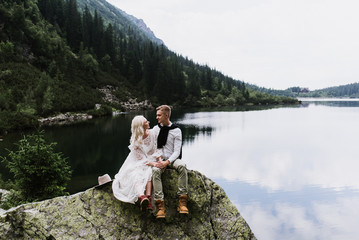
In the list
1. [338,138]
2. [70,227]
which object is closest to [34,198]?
[70,227]

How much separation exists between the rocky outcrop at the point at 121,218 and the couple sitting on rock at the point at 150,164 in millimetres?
342

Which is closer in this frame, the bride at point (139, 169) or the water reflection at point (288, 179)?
the bride at point (139, 169)

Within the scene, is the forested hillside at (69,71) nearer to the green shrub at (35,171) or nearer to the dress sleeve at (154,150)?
the green shrub at (35,171)

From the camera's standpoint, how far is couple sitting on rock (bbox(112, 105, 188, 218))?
17.1 feet

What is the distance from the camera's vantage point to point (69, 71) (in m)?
76.1

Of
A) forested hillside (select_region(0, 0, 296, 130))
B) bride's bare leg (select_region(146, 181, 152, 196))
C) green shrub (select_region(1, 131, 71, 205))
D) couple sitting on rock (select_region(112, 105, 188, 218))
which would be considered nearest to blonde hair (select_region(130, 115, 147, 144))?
couple sitting on rock (select_region(112, 105, 188, 218))

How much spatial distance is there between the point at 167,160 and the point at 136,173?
28.9 inches

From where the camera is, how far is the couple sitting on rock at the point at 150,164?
521 cm

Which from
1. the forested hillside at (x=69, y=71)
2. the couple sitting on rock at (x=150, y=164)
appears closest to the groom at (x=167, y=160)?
the couple sitting on rock at (x=150, y=164)

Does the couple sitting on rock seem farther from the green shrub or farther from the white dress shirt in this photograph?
the green shrub

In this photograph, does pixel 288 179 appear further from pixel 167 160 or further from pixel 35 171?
pixel 35 171

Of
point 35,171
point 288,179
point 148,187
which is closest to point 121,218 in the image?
point 148,187

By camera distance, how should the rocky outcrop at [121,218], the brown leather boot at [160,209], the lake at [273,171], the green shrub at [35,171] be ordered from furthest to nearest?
the lake at [273,171] < the green shrub at [35,171] < the brown leather boot at [160,209] < the rocky outcrop at [121,218]

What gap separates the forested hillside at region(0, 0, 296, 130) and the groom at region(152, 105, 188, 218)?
32.0m
